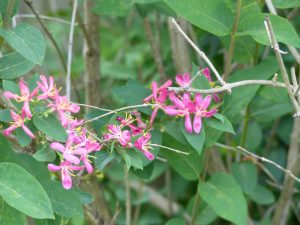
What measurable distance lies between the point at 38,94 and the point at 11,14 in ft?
0.66

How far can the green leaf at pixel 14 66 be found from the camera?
1146mm

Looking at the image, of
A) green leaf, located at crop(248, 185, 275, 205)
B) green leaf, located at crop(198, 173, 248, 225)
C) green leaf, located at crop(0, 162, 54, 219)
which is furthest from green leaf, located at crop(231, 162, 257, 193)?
green leaf, located at crop(0, 162, 54, 219)

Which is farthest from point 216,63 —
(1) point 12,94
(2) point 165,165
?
(1) point 12,94

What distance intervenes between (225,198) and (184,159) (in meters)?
0.13

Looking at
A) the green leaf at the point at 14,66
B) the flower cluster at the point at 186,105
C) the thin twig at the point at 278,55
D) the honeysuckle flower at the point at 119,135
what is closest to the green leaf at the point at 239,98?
the flower cluster at the point at 186,105

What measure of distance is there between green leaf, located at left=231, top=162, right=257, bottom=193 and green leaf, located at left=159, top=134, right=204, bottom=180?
25 centimetres

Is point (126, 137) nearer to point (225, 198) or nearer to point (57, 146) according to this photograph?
point (57, 146)

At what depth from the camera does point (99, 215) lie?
1.56 m

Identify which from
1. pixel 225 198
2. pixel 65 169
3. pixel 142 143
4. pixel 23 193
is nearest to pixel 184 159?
pixel 225 198

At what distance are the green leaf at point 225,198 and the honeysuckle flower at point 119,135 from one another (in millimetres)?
335

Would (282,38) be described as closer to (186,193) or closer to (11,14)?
(11,14)

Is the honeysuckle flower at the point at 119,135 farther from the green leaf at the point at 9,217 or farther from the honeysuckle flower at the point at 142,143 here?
the green leaf at the point at 9,217

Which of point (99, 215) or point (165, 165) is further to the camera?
point (165, 165)

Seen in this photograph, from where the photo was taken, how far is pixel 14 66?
1.16m
